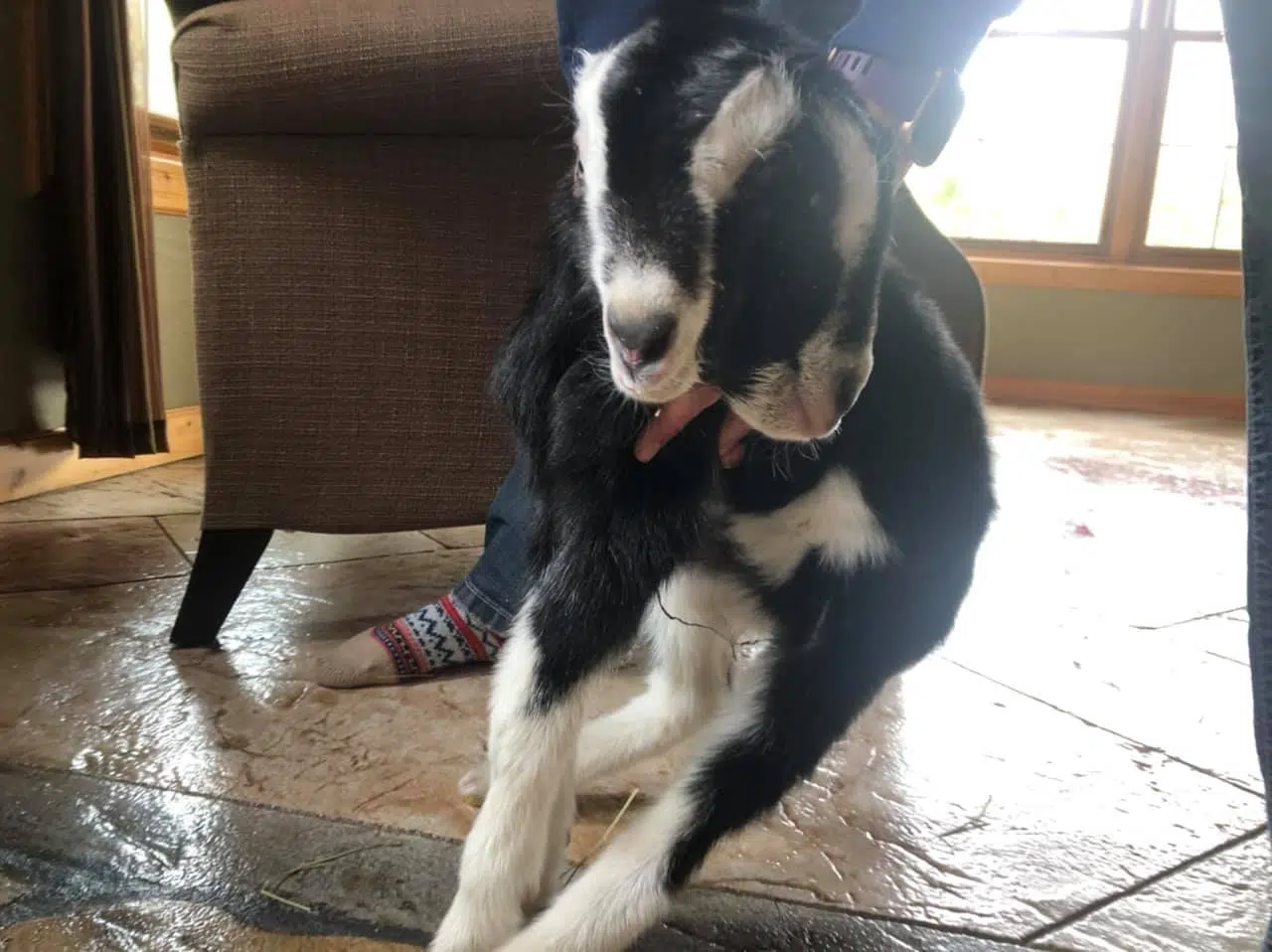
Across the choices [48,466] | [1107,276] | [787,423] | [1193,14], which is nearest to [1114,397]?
[1107,276]

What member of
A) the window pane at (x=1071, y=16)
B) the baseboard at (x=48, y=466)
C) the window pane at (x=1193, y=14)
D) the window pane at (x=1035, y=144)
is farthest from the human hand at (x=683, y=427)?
the window pane at (x=1193, y=14)

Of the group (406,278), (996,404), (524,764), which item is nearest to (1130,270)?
(996,404)

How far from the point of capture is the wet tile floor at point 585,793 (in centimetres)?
70

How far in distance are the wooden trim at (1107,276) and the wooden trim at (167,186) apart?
113 inches

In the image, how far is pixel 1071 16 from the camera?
404 cm

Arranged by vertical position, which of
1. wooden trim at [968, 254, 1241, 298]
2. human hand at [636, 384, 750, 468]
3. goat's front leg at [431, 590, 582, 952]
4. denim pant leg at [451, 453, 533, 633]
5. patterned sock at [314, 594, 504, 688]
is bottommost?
wooden trim at [968, 254, 1241, 298]

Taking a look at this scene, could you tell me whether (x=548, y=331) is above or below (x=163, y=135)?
above

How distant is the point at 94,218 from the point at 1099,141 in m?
3.86

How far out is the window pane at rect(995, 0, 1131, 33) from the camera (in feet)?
13.1

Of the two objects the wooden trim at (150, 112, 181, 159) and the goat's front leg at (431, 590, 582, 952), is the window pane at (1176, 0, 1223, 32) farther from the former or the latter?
the goat's front leg at (431, 590, 582, 952)

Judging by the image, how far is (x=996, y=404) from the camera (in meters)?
3.94

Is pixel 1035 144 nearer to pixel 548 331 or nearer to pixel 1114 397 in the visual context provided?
pixel 1114 397

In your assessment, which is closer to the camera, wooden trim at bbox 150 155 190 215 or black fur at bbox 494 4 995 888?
black fur at bbox 494 4 995 888

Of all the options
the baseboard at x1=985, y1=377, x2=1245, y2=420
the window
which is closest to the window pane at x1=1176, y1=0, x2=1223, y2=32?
the window
